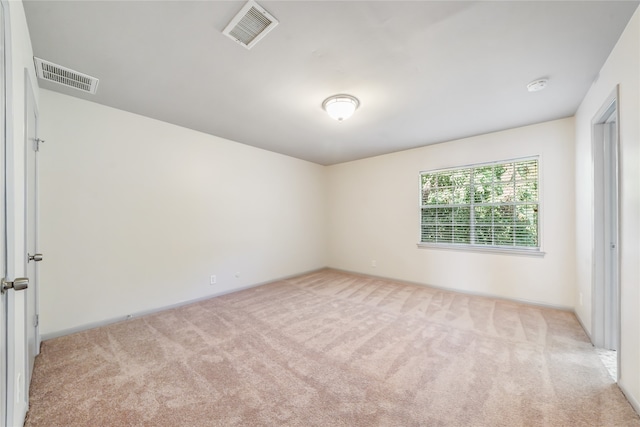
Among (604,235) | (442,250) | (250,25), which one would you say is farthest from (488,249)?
(250,25)

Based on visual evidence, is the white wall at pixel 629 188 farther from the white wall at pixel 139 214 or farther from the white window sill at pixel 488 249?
the white wall at pixel 139 214

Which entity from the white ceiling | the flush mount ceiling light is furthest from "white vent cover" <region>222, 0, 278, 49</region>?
the flush mount ceiling light

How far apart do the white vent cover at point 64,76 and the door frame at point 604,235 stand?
4.63 m

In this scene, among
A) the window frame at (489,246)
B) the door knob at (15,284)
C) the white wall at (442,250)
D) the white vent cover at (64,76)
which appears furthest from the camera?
the window frame at (489,246)

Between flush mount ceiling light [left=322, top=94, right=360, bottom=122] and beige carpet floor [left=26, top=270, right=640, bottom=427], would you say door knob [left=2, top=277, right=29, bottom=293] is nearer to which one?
beige carpet floor [left=26, top=270, right=640, bottom=427]

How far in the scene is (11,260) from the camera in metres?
1.23

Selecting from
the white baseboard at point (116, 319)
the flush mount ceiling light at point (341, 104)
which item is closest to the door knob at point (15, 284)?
the white baseboard at point (116, 319)

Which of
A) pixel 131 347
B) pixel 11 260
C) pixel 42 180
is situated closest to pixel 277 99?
pixel 11 260

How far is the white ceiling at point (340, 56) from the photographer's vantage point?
59.2 inches

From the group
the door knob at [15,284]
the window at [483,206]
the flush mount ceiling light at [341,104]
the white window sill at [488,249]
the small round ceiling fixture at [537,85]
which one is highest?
the small round ceiling fixture at [537,85]

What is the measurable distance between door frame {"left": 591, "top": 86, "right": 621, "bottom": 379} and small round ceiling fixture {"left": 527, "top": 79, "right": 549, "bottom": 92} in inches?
19.7

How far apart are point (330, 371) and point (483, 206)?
10.9ft

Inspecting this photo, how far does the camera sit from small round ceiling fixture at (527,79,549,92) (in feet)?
7.30

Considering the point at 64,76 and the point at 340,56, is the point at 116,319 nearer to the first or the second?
the point at 64,76
